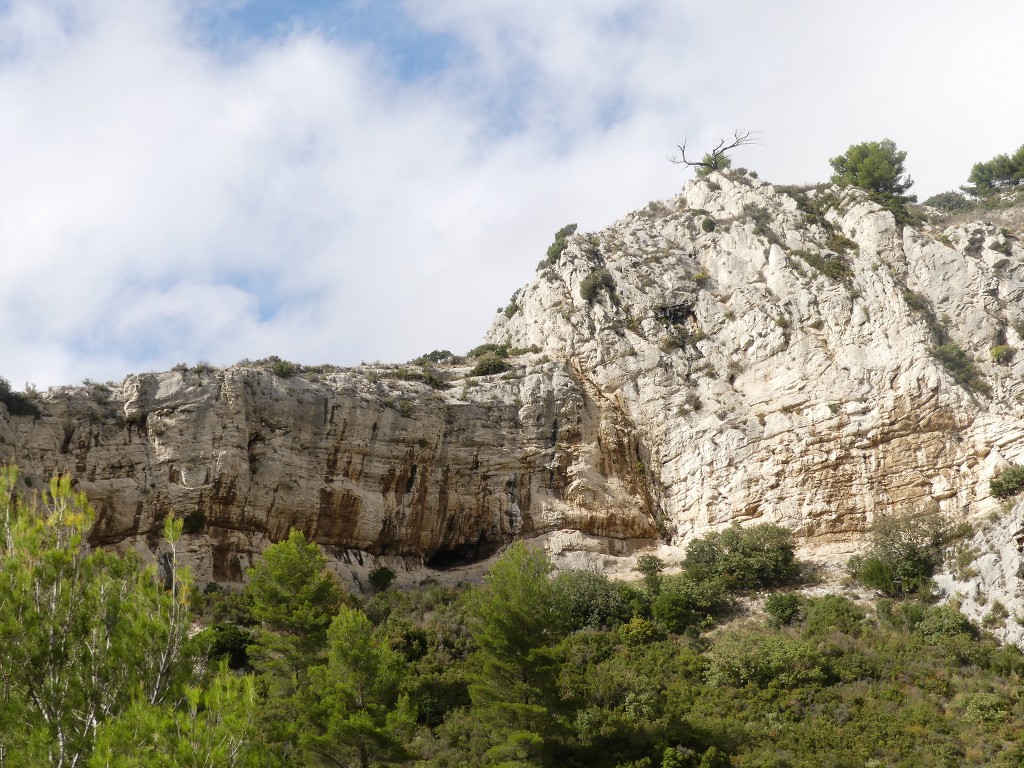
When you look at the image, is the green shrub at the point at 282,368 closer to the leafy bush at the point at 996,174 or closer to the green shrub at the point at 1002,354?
the green shrub at the point at 1002,354

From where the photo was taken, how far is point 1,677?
47.3 feet

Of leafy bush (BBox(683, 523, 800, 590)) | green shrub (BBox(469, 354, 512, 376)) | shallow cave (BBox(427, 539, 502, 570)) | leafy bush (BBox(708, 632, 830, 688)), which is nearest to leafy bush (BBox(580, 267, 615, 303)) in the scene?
green shrub (BBox(469, 354, 512, 376))

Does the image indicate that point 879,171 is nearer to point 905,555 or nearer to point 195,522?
point 905,555

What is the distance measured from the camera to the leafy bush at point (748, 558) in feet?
123

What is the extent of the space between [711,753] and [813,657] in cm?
745

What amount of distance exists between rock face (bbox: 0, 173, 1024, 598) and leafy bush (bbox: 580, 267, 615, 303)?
0.20 meters

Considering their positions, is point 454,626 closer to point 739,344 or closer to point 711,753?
point 711,753

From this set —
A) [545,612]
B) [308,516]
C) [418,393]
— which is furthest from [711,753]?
[418,393]

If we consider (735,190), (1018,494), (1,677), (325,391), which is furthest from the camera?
(735,190)

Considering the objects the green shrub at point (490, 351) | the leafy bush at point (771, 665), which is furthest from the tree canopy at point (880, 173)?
the leafy bush at point (771, 665)

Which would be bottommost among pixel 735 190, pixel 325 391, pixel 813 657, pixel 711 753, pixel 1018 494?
pixel 711 753

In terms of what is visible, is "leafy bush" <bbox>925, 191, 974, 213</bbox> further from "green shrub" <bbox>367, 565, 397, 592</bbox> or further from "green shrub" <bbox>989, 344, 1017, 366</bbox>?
"green shrub" <bbox>367, 565, 397, 592</bbox>

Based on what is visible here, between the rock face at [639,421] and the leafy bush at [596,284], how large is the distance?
20 cm

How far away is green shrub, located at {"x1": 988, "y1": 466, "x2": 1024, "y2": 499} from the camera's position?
117 ft
